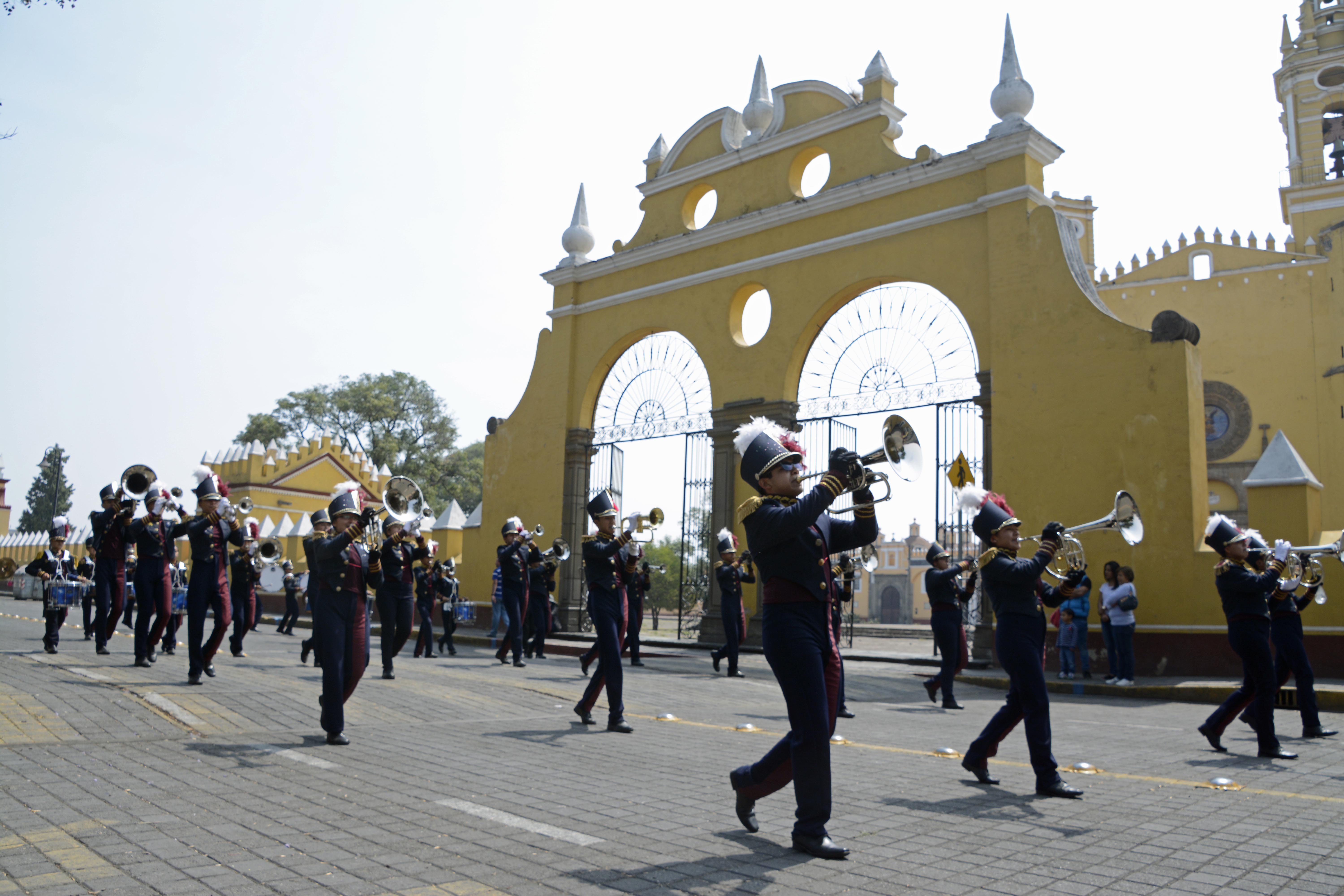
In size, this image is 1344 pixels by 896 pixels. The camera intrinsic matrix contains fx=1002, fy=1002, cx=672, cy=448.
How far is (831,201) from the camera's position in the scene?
1905 cm

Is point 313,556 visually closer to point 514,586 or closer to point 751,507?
point 751,507

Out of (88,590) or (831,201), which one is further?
(831,201)

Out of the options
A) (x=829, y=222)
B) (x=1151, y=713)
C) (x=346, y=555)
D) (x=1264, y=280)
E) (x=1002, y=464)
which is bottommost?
(x=1151, y=713)

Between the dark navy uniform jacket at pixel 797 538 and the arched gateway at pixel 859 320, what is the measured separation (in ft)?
36.6

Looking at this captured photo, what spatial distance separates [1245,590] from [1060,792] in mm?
3347

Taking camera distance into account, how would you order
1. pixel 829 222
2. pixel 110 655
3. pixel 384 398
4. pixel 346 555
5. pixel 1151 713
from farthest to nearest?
pixel 384 398, pixel 829 222, pixel 110 655, pixel 1151 713, pixel 346 555

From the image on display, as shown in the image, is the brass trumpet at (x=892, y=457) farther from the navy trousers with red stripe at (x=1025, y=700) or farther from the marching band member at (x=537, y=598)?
the marching band member at (x=537, y=598)

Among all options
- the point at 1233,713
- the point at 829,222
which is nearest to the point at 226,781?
the point at 1233,713

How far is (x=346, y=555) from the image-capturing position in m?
7.73

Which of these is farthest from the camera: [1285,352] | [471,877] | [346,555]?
[1285,352]

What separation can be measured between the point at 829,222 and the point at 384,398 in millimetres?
40615

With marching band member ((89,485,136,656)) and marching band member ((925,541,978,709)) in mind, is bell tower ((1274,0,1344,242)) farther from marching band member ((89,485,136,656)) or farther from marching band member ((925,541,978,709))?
marching band member ((89,485,136,656))

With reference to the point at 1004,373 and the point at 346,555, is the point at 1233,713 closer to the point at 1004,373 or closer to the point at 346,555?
the point at 346,555

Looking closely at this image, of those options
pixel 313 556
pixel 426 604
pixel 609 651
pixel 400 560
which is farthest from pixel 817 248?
pixel 313 556
